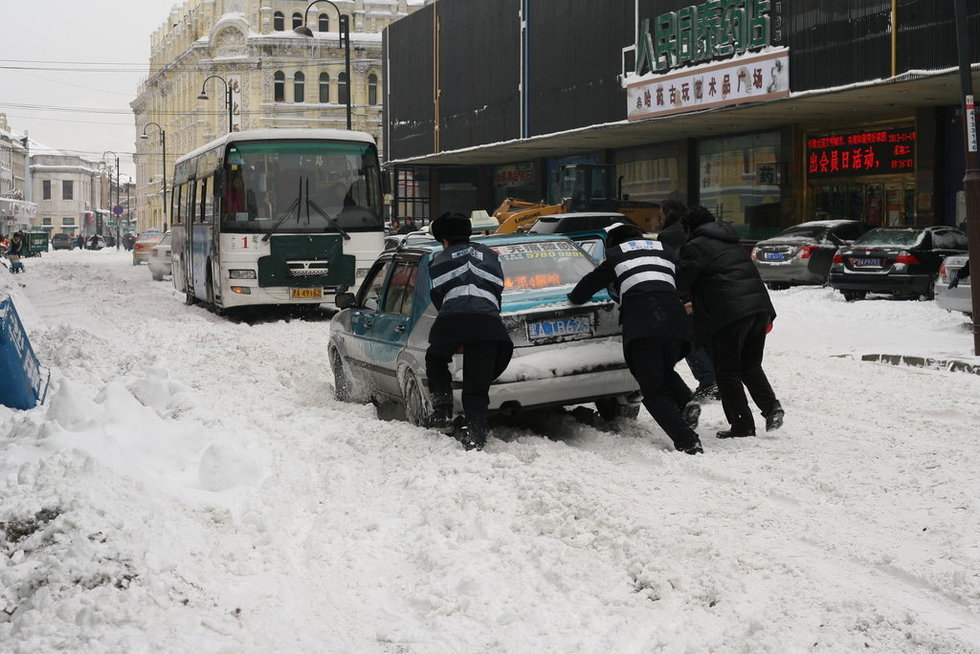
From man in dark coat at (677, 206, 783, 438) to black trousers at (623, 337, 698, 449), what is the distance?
0.61 metres

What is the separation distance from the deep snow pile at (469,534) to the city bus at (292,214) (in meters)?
10.2

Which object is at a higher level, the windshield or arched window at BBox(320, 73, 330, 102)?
arched window at BBox(320, 73, 330, 102)

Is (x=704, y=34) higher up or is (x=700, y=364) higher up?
(x=704, y=34)

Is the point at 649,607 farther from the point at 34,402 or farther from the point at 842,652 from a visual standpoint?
the point at 34,402

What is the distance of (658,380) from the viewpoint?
8.05 m

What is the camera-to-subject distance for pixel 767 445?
27.5ft

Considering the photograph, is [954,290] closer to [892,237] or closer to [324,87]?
[892,237]

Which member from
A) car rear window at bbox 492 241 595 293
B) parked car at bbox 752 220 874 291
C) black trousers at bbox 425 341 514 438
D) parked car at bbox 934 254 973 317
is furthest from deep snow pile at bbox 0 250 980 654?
parked car at bbox 752 220 874 291

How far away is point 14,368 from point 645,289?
4.39 m

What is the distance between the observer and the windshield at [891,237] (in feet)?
73.6

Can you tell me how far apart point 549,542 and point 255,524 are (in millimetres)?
1551

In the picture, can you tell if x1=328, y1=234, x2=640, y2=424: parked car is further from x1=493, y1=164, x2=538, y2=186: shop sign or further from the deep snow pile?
x1=493, y1=164, x2=538, y2=186: shop sign

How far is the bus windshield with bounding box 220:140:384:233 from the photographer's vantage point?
19.5 meters

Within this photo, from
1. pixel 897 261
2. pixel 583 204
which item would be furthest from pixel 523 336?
pixel 583 204
